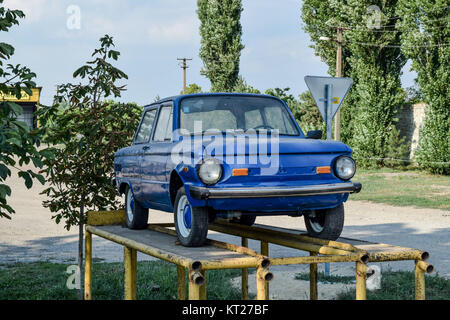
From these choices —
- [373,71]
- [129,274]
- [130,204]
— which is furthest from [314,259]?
[373,71]

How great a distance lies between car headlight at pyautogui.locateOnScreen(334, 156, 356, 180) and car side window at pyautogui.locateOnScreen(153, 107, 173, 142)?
6.20 ft

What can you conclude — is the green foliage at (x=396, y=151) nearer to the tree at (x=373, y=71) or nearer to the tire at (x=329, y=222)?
the tree at (x=373, y=71)

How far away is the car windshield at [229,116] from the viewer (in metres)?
Result: 6.55

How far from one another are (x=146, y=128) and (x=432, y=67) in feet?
85.8

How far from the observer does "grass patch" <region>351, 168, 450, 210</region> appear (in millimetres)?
20750

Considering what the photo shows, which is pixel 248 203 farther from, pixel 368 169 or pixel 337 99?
pixel 368 169

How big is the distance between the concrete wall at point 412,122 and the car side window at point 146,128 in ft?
96.2

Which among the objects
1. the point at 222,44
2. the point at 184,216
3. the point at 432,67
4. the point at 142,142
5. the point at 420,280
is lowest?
the point at 420,280

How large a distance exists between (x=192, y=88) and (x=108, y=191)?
64.3 metres

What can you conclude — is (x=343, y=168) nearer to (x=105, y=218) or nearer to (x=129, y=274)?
(x=129, y=274)

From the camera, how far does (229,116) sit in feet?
21.8

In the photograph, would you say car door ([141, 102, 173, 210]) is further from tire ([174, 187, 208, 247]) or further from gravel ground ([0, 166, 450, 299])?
gravel ground ([0, 166, 450, 299])

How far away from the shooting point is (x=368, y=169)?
116ft

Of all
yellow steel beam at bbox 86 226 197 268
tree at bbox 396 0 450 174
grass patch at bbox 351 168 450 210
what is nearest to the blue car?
yellow steel beam at bbox 86 226 197 268
